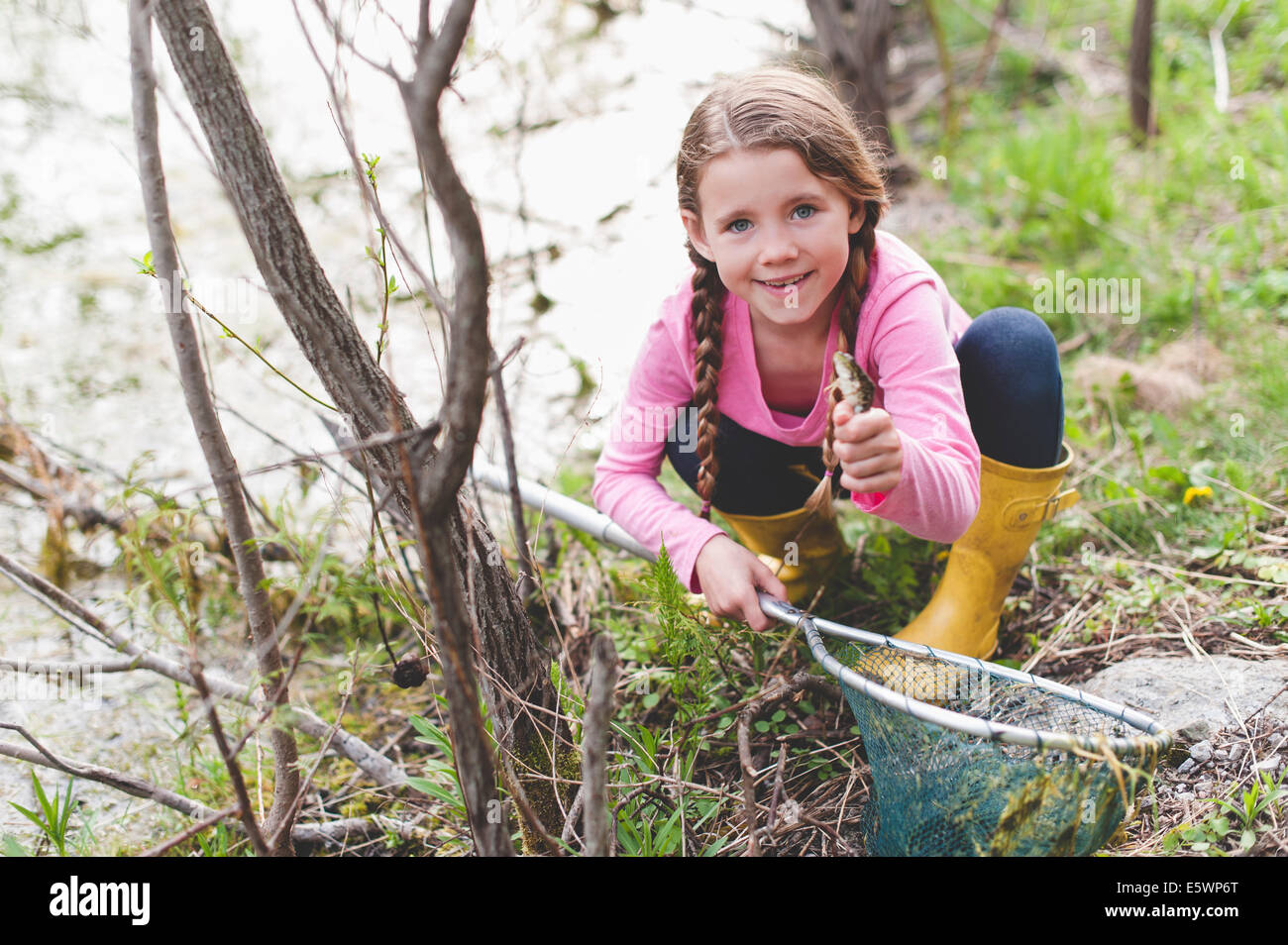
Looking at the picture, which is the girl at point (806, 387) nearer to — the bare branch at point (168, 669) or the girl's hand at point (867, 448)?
the girl's hand at point (867, 448)

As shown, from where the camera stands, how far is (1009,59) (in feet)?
15.5

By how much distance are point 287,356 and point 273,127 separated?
5.69ft

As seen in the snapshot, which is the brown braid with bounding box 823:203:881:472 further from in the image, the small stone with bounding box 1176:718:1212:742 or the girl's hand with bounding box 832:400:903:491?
the small stone with bounding box 1176:718:1212:742

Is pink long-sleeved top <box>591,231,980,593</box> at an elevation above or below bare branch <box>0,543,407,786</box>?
above

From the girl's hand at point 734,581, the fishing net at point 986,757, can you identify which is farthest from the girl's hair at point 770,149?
the fishing net at point 986,757

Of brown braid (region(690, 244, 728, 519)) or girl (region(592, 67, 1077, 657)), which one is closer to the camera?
girl (region(592, 67, 1077, 657))

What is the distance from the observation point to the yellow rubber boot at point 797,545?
2123mm

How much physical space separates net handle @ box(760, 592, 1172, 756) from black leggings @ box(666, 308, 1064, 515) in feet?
1.25

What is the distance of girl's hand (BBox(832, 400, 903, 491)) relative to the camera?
1.38 metres

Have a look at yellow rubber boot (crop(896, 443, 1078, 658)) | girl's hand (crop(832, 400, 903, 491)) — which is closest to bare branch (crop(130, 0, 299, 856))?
girl's hand (crop(832, 400, 903, 491))

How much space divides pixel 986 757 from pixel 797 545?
32.4 inches

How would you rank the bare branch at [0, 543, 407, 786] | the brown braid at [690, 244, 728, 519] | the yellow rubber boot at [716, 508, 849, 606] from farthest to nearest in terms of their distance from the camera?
the yellow rubber boot at [716, 508, 849, 606] → the brown braid at [690, 244, 728, 519] → the bare branch at [0, 543, 407, 786]

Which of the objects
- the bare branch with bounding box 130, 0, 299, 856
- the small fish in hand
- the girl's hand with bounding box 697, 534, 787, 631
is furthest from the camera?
the girl's hand with bounding box 697, 534, 787, 631

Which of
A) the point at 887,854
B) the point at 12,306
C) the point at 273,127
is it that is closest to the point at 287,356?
the point at 12,306
